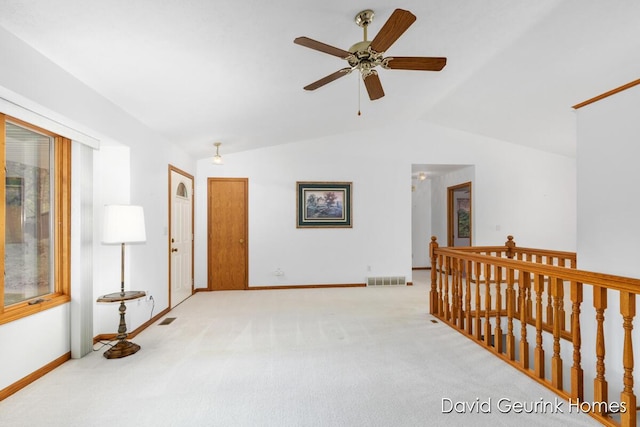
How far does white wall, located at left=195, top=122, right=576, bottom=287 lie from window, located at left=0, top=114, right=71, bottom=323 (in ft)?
8.87

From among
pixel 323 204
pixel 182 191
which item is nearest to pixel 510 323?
pixel 323 204

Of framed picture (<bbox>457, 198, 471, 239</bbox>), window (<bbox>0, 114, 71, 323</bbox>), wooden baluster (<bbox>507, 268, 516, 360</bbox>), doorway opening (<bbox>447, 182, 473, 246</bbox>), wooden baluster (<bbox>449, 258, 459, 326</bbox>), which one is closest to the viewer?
window (<bbox>0, 114, 71, 323</bbox>)

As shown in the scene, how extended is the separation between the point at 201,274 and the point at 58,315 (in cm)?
285

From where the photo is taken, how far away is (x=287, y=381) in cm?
237

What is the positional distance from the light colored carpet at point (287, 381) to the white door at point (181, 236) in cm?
109

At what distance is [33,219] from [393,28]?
3.13 m

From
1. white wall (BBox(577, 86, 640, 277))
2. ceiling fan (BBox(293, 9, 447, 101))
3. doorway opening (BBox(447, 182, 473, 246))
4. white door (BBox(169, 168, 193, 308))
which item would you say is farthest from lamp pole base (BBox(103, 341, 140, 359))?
doorway opening (BBox(447, 182, 473, 246))

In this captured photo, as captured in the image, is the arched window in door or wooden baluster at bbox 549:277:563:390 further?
the arched window in door

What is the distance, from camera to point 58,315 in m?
2.71

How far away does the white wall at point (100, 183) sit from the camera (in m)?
2.06

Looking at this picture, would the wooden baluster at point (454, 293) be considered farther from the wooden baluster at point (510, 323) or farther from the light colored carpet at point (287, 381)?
the wooden baluster at point (510, 323)

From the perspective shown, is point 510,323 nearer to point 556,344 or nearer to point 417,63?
point 556,344

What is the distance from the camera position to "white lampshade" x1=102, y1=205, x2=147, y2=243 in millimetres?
2760

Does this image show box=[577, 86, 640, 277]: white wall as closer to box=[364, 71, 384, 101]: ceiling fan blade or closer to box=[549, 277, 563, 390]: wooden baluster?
box=[549, 277, 563, 390]: wooden baluster
